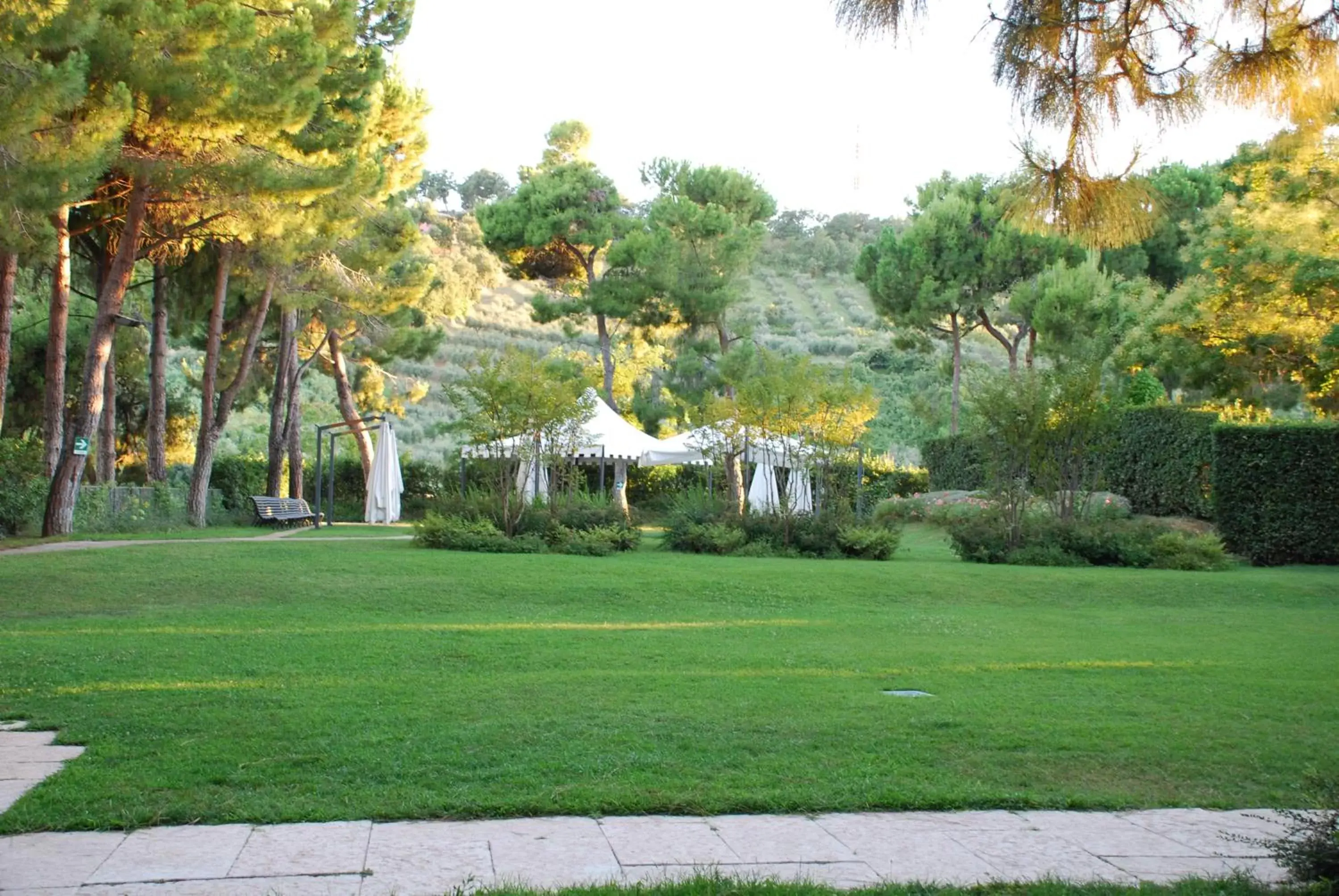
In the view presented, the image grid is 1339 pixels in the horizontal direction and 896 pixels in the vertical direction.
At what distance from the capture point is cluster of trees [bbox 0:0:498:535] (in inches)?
552

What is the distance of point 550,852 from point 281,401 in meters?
24.0

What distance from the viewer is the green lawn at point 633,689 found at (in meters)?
4.98

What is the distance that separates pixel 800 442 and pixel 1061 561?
4.26 meters

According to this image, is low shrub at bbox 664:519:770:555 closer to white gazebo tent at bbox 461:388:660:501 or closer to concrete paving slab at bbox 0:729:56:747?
white gazebo tent at bbox 461:388:660:501

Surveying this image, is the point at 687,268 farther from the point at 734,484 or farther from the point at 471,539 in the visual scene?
the point at 471,539

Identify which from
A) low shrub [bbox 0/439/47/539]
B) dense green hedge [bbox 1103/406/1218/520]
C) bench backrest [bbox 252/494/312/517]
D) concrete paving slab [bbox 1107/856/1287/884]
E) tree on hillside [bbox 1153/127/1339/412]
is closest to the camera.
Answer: concrete paving slab [bbox 1107/856/1287/884]

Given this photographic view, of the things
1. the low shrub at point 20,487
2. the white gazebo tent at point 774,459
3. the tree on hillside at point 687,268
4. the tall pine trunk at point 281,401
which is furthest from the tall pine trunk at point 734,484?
the tree on hillside at point 687,268

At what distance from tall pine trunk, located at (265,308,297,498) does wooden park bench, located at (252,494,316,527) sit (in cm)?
141

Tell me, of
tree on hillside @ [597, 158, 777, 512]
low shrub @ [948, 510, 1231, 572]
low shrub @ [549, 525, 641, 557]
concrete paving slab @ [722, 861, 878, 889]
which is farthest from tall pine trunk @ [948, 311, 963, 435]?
concrete paving slab @ [722, 861, 878, 889]

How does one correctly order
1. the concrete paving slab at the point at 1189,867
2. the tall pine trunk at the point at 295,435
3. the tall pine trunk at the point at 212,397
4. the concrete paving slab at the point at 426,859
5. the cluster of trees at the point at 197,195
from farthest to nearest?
the tall pine trunk at the point at 295,435, the tall pine trunk at the point at 212,397, the cluster of trees at the point at 197,195, the concrete paving slab at the point at 1189,867, the concrete paving slab at the point at 426,859

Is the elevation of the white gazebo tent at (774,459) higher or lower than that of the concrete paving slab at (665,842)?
higher

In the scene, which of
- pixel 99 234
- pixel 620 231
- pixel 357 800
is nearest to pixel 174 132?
pixel 99 234

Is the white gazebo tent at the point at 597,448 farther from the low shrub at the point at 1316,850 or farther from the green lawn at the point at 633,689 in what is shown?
the low shrub at the point at 1316,850

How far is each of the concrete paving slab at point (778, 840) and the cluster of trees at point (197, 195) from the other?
11.8 metres
